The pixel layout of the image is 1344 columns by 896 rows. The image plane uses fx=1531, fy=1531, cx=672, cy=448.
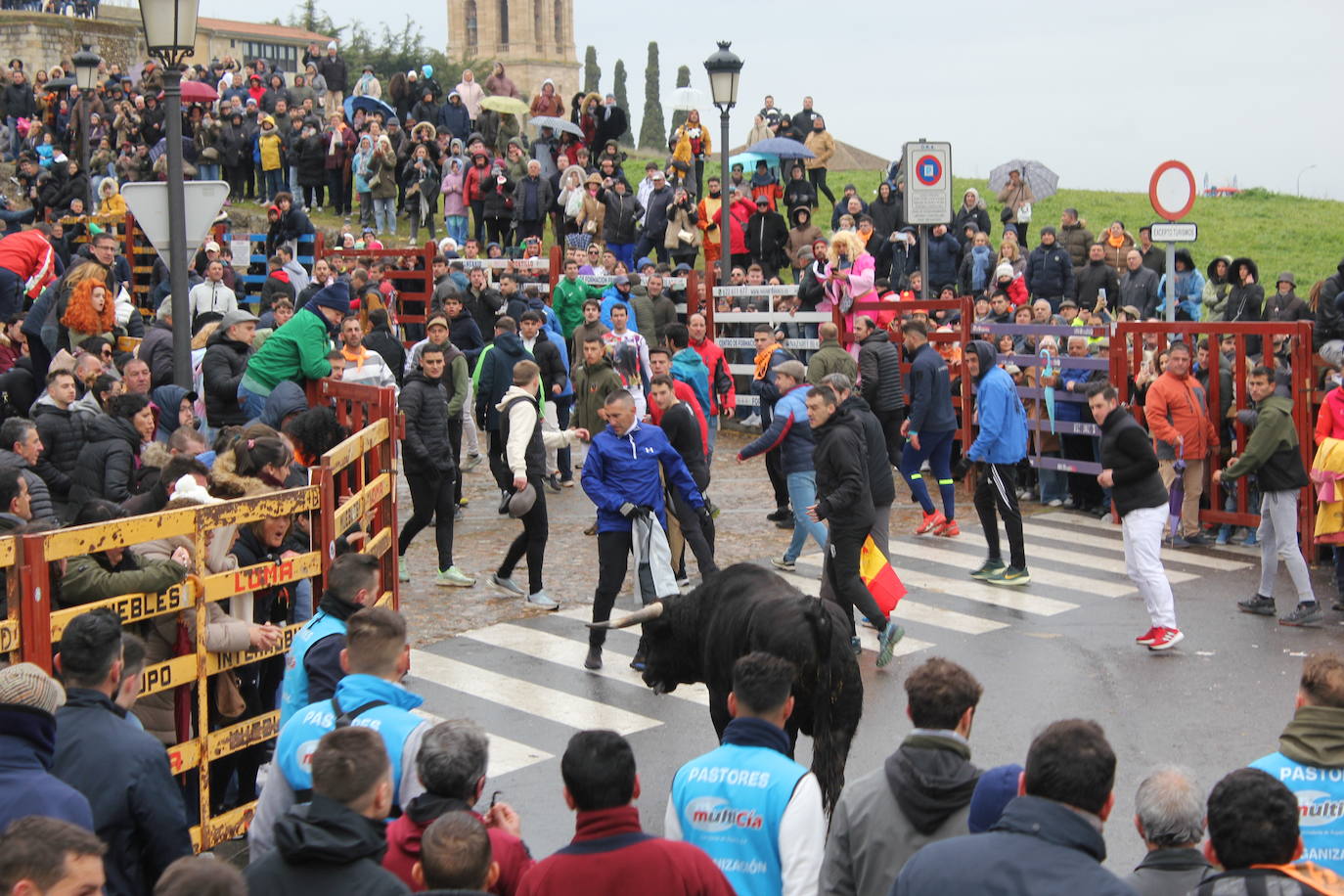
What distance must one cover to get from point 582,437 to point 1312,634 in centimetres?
602

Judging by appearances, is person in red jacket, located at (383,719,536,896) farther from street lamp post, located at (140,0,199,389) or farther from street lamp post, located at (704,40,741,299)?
street lamp post, located at (704,40,741,299)

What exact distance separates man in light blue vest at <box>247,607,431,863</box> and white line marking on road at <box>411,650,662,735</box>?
4.05 metres

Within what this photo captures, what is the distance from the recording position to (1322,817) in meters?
5.51

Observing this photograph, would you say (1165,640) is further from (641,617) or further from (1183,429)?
(641,617)

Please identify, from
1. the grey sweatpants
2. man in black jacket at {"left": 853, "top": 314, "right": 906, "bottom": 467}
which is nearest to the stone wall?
man in black jacket at {"left": 853, "top": 314, "right": 906, "bottom": 467}

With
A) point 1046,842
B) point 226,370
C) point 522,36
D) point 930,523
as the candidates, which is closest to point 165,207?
point 226,370

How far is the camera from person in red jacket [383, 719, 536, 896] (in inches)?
189

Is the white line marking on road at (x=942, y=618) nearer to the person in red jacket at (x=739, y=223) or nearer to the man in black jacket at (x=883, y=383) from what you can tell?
the man in black jacket at (x=883, y=383)

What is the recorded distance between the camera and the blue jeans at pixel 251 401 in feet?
42.3

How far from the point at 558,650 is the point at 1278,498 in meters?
5.89

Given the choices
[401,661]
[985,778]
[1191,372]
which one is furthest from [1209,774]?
[1191,372]

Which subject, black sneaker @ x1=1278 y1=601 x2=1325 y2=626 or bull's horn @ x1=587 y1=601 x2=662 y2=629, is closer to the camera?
bull's horn @ x1=587 y1=601 x2=662 y2=629

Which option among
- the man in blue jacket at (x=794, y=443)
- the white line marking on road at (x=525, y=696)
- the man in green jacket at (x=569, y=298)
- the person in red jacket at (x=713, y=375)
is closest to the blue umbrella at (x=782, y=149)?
the man in green jacket at (x=569, y=298)

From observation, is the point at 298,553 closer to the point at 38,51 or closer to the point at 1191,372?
the point at 1191,372
